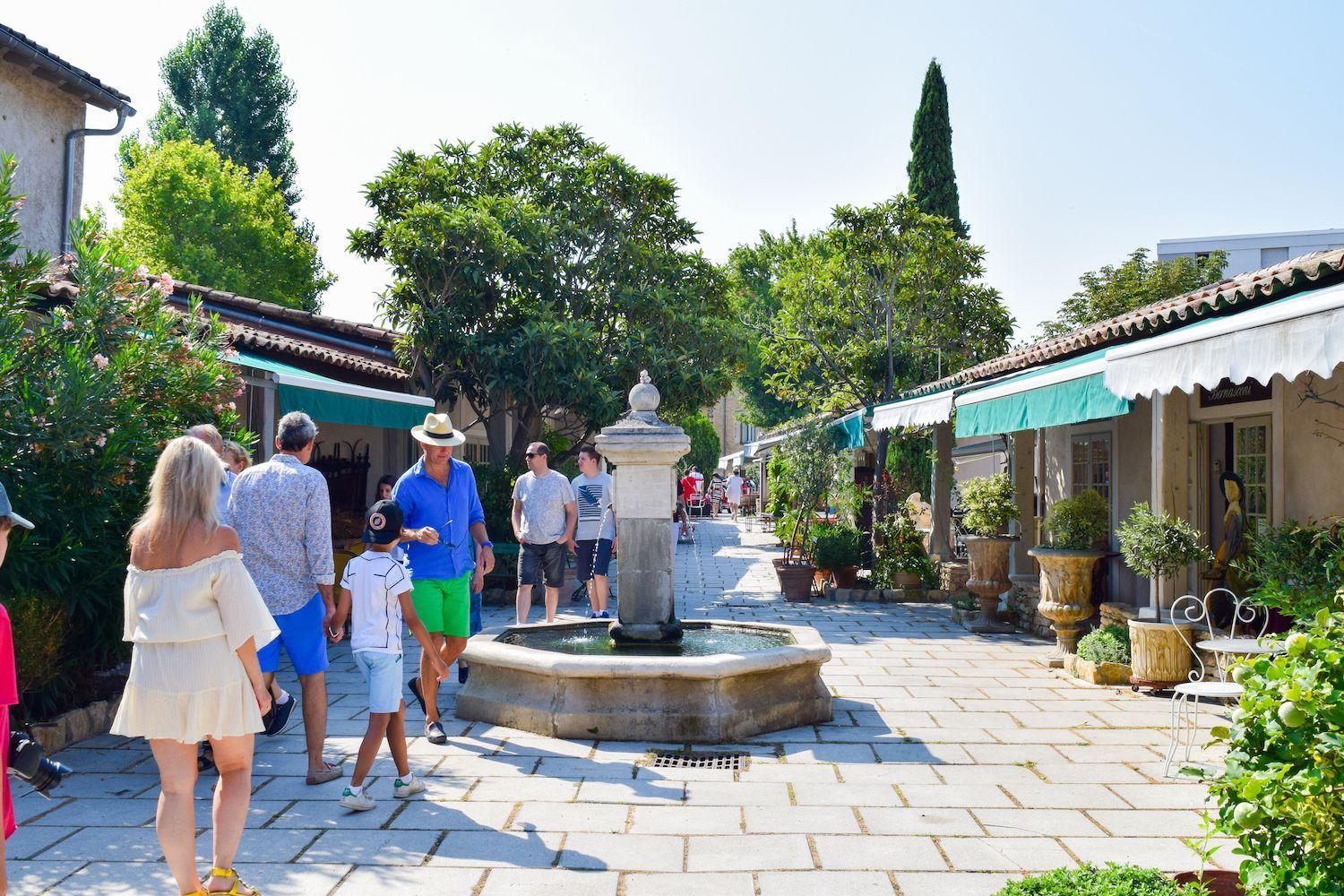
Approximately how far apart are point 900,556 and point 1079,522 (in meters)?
4.54

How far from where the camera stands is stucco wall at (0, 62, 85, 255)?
11.5 metres

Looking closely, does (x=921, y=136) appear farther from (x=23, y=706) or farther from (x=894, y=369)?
(x=23, y=706)

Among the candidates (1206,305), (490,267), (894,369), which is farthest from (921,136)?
(1206,305)

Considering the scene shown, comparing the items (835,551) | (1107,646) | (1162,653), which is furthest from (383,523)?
(835,551)

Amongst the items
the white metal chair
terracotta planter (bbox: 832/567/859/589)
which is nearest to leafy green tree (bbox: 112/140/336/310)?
terracotta planter (bbox: 832/567/859/589)

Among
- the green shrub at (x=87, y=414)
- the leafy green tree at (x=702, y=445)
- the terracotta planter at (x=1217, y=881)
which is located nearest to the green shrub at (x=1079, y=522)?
the terracotta planter at (x=1217, y=881)

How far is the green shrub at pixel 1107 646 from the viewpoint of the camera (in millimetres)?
7277

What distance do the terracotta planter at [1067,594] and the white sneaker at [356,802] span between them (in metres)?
5.74

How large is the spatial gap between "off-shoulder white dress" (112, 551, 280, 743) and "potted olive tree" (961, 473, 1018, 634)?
780 cm

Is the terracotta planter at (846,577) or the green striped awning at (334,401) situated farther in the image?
the terracotta planter at (846,577)

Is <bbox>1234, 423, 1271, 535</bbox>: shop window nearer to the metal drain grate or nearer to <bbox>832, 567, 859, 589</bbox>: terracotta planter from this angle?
the metal drain grate

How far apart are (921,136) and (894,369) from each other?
6.78m

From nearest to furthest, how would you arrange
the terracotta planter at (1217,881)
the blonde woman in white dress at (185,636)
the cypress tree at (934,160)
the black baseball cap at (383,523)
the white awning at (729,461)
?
the terracotta planter at (1217,881) → the blonde woman in white dress at (185,636) → the black baseball cap at (383,523) → the cypress tree at (934,160) → the white awning at (729,461)

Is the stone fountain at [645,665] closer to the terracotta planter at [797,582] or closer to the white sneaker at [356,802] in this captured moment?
the white sneaker at [356,802]
